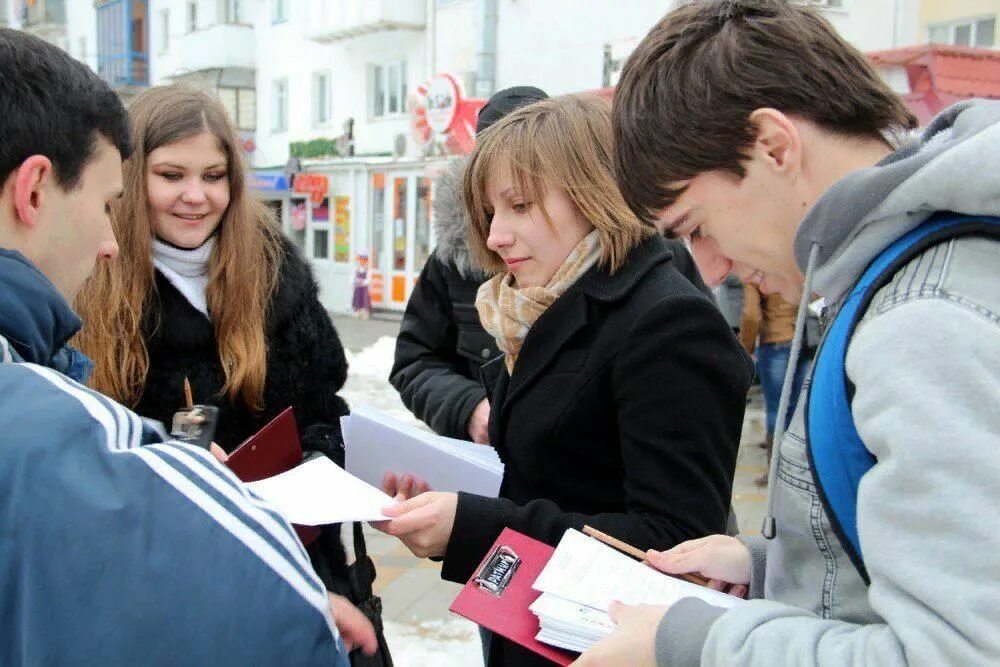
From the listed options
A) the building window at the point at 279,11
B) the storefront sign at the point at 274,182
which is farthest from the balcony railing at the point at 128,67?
the storefront sign at the point at 274,182

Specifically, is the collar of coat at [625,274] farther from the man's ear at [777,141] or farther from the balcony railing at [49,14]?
the balcony railing at [49,14]

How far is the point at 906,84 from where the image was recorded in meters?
9.38

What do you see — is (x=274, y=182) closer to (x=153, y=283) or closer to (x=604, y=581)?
(x=153, y=283)

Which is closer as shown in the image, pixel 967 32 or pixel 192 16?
pixel 967 32

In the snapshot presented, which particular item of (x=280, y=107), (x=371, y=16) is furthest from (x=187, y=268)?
(x=280, y=107)

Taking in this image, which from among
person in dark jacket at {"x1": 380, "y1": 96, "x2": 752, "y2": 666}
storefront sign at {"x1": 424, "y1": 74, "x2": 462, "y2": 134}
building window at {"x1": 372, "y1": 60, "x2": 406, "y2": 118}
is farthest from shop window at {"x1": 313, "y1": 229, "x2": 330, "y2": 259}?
person in dark jacket at {"x1": 380, "y1": 96, "x2": 752, "y2": 666}

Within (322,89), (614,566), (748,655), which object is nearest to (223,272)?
(614,566)

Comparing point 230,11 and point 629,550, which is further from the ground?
point 230,11

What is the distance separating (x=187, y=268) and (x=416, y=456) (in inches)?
39.3

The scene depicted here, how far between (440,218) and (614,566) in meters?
2.10

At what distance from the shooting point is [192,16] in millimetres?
23234

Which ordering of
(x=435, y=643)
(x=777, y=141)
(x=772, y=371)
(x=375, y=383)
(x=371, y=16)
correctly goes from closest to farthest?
(x=777, y=141) → (x=435, y=643) → (x=772, y=371) → (x=375, y=383) → (x=371, y=16)

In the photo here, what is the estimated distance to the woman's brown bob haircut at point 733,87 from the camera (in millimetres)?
1169

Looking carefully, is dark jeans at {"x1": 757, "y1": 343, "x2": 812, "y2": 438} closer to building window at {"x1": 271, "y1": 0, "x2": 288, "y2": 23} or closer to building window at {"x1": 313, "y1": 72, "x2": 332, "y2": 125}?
building window at {"x1": 313, "y1": 72, "x2": 332, "y2": 125}
